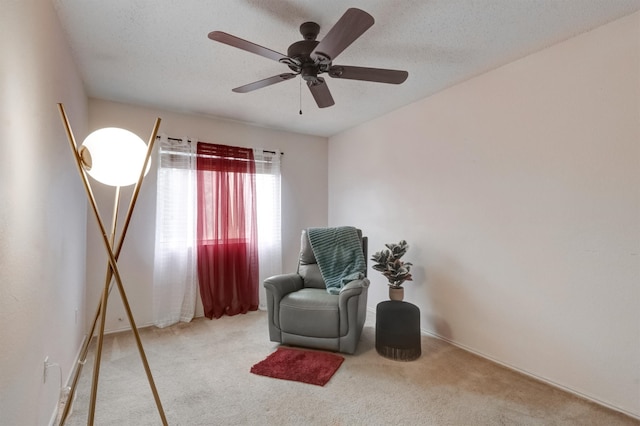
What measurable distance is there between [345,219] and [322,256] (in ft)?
4.18

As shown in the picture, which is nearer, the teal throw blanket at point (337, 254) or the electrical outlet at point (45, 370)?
the electrical outlet at point (45, 370)

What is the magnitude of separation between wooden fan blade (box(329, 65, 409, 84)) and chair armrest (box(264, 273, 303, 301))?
5.99ft

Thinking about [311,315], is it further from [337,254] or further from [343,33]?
[343,33]

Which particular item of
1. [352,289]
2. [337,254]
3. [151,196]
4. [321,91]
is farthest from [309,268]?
[151,196]

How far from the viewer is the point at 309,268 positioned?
317 centimetres

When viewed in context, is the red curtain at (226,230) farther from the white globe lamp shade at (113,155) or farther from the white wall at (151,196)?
the white globe lamp shade at (113,155)

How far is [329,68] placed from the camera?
6.15 ft

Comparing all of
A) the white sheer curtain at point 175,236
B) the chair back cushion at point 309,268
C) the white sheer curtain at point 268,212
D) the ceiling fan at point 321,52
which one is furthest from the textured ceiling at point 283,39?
the chair back cushion at point 309,268

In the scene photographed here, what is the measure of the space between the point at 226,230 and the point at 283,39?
2.30 m

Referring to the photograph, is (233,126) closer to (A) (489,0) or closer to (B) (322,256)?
(B) (322,256)

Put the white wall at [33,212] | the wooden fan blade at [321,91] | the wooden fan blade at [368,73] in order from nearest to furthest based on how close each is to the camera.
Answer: the white wall at [33,212]
the wooden fan blade at [368,73]
the wooden fan blade at [321,91]

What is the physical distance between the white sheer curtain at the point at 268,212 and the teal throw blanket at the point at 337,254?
967mm

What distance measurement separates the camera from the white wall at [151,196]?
120 inches

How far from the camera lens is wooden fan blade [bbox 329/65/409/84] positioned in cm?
186
